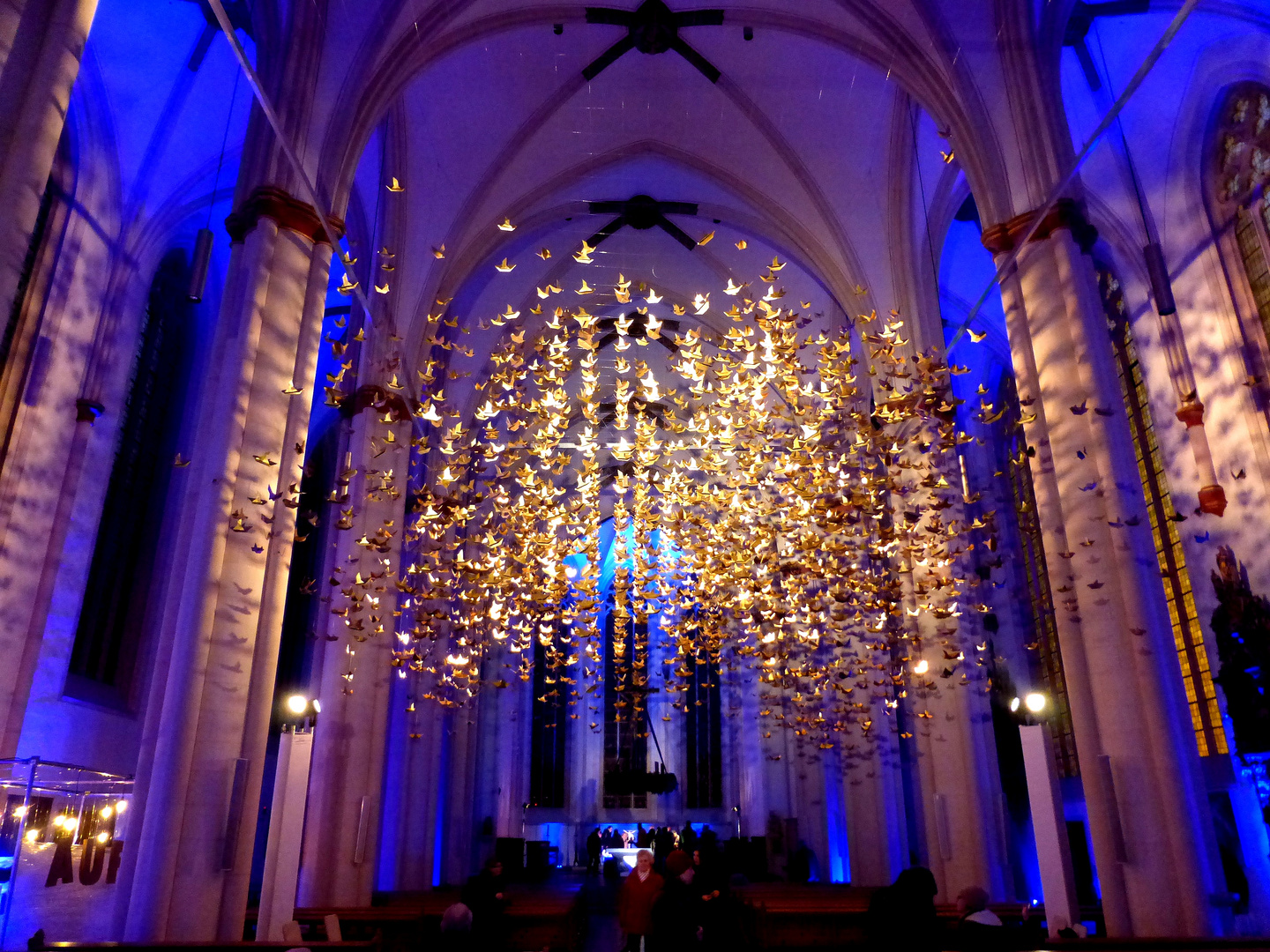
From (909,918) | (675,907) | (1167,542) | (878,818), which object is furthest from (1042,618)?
(909,918)

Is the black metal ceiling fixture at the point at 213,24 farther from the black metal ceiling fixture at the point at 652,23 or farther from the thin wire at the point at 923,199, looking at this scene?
the thin wire at the point at 923,199

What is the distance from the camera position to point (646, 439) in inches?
433

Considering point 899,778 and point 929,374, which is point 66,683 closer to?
point 929,374

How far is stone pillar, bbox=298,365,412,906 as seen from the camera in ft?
35.5

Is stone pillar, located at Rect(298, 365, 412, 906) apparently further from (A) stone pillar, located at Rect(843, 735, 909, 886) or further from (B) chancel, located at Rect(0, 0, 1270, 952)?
(A) stone pillar, located at Rect(843, 735, 909, 886)

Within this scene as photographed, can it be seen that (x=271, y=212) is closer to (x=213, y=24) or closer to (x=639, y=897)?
(x=213, y=24)

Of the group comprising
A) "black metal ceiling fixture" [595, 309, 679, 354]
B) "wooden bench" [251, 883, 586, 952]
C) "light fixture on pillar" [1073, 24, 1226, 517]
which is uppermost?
"black metal ceiling fixture" [595, 309, 679, 354]

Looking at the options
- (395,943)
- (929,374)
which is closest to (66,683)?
(395,943)

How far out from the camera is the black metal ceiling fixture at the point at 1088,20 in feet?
37.1

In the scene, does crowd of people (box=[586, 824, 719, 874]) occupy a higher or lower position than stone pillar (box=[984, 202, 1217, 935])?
lower

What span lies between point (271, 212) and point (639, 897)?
7268mm

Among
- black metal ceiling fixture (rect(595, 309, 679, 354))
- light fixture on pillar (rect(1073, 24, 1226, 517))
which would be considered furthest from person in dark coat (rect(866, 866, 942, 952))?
black metal ceiling fixture (rect(595, 309, 679, 354))

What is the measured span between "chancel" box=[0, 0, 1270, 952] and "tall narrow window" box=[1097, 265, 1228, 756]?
0.26 ft

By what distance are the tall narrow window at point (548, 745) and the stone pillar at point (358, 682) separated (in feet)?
48.9
